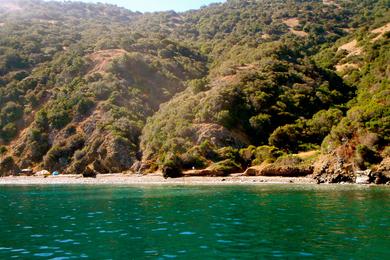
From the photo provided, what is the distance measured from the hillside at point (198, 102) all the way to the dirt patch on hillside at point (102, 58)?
40 centimetres

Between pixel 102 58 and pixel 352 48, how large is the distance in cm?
6888

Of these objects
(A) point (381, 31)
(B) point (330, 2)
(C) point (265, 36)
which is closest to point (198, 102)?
(A) point (381, 31)

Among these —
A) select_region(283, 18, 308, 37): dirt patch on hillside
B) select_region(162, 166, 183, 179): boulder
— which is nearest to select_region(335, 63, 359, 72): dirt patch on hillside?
select_region(283, 18, 308, 37): dirt patch on hillside

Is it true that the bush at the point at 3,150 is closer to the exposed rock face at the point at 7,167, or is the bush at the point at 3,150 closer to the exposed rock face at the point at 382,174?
the exposed rock face at the point at 7,167

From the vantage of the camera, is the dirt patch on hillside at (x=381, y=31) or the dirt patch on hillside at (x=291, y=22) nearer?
the dirt patch on hillside at (x=381, y=31)

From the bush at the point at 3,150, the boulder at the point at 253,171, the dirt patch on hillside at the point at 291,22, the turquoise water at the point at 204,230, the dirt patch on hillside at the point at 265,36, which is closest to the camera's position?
the turquoise water at the point at 204,230

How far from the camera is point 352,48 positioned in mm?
113938

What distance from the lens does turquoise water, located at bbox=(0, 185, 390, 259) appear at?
15094mm

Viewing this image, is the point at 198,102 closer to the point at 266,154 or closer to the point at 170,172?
the point at 170,172

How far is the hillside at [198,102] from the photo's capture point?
6425cm

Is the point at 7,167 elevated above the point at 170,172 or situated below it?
above

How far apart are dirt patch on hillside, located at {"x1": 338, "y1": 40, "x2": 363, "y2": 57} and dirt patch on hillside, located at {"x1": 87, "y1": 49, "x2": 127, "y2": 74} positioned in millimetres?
61018

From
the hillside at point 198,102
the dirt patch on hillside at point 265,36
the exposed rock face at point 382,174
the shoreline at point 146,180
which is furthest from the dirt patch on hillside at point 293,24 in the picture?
the exposed rock face at point 382,174

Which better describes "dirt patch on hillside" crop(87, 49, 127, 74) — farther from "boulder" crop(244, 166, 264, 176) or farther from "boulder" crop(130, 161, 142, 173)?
"boulder" crop(244, 166, 264, 176)
